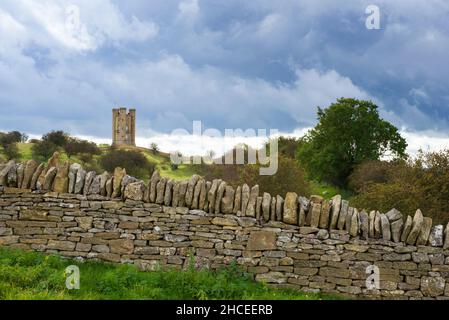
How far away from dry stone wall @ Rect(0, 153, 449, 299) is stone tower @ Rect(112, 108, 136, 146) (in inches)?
2585

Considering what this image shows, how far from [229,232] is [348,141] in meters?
34.9

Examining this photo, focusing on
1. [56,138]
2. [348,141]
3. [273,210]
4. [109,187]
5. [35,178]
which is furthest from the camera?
[56,138]

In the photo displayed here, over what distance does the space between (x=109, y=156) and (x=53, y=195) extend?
103 feet

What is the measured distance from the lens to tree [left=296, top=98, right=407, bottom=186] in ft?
137

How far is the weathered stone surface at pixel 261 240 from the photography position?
9.52m

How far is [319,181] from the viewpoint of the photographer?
144ft

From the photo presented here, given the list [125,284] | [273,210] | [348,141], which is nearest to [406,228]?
[273,210]

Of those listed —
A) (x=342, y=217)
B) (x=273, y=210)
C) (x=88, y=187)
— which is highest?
(x=88, y=187)

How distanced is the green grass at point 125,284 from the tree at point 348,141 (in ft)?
109

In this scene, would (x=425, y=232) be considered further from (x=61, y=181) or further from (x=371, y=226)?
(x=61, y=181)

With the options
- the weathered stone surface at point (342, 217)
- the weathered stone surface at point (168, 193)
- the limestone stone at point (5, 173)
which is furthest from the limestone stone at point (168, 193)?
the limestone stone at point (5, 173)

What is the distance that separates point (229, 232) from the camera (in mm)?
9641

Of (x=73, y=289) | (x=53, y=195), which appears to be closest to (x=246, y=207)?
(x=73, y=289)
